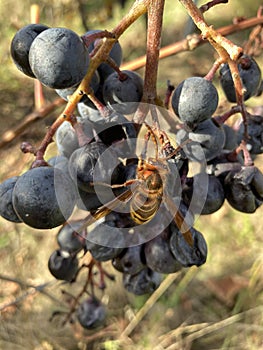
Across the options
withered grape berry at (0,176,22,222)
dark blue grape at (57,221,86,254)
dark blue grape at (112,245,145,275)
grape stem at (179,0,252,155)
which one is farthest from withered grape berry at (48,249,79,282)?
grape stem at (179,0,252,155)

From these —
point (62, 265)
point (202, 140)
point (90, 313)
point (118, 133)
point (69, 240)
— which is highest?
point (118, 133)

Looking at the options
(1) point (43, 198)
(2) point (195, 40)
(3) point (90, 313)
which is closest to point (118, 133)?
(1) point (43, 198)

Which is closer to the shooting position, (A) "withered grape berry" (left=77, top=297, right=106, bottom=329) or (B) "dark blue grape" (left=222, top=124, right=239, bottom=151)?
(B) "dark blue grape" (left=222, top=124, right=239, bottom=151)

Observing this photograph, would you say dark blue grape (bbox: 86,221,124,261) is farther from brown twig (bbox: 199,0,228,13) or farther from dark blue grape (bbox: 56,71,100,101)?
brown twig (bbox: 199,0,228,13)

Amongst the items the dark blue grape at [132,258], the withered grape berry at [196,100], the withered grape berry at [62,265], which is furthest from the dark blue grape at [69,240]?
the withered grape berry at [196,100]

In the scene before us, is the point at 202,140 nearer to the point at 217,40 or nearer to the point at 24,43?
the point at 217,40
